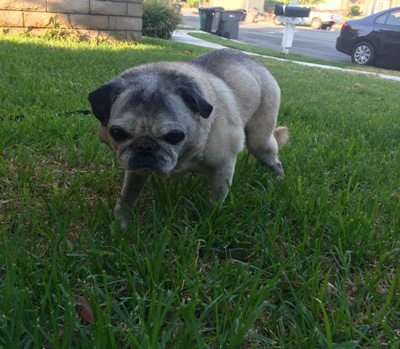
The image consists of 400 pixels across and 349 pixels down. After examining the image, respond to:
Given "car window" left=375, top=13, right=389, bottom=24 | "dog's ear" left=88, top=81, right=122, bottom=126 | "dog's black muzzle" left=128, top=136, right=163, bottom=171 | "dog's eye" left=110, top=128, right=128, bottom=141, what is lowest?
"dog's black muzzle" left=128, top=136, right=163, bottom=171

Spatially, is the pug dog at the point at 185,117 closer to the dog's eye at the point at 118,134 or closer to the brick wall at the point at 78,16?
the dog's eye at the point at 118,134

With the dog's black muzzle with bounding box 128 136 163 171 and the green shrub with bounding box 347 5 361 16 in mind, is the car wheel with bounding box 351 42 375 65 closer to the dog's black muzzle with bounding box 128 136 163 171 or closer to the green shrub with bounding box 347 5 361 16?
the dog's black muzzle with bounding box 128 136 163 171

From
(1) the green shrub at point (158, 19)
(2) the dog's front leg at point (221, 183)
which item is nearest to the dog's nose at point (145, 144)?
(2) the dog's front leg at point (221, 183)

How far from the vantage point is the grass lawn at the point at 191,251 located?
163cm

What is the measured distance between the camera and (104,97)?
221 centimetres

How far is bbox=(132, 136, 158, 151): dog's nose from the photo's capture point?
2119mm

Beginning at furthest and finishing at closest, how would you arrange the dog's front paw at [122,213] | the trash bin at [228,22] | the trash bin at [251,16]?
1. the trash bin at [251,16]
2. the trash bin at [228,22]
3. the dog's front paw at [122,213]

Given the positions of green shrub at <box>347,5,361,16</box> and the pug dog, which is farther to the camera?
green shrub at <box>347,5,361,16</box>

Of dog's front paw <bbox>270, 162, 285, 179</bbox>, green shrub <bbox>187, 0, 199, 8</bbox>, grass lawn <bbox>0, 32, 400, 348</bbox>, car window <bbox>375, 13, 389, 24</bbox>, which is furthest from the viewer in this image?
green shrub <bbox>187, 0, 199, 8</bbox>

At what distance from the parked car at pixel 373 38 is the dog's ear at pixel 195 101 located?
47.3 feet

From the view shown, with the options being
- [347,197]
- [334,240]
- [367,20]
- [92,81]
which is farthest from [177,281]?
[367,20]

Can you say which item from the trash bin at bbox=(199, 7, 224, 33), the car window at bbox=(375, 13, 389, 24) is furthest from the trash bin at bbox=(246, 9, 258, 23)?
Answer: the car window at bbox=(375, 13, 389, 24)

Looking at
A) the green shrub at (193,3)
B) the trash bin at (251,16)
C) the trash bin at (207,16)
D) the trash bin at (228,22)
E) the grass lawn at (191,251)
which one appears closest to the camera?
the grass lawn at (191,251)

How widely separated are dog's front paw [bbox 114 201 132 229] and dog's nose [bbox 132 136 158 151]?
1.51 ft
